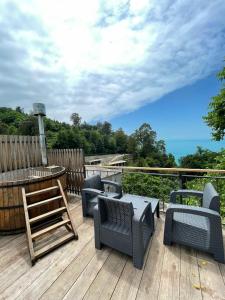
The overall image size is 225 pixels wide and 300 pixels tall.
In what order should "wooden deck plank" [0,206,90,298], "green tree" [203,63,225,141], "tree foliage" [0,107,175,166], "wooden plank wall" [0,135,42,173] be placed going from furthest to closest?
"tree foliage" [0,107,175,166] < "green tree" [203,63,225,141] < "wooden plank wall" [0,135,42,173] < "wooden deck plank" [0,206,90,298]

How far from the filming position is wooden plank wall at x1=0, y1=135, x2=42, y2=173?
4566 mm

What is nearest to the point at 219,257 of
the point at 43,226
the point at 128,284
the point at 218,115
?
the point at 128,284

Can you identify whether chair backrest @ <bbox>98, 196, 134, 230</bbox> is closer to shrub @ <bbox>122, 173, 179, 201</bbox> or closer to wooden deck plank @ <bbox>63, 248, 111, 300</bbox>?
wooden deck plank @ <bbox>63, 248, 111, 300</bbox>

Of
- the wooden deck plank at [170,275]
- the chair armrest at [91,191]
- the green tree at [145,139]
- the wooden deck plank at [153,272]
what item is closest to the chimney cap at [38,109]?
the chair armrest at [91,191]

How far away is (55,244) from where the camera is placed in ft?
7.72

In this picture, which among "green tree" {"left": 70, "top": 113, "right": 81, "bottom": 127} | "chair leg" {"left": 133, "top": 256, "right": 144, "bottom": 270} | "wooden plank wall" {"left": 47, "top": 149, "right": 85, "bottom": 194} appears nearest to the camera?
"chair leg" {"left": 133, "top": 256, "right": 144, "bottom": 270}

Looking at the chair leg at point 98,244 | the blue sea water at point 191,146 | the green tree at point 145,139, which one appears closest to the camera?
the chair leg at point 98,244

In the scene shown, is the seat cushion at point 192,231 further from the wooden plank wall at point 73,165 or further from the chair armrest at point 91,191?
the wooden plank wall at point 73,165

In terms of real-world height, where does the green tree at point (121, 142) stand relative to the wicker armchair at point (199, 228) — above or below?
above

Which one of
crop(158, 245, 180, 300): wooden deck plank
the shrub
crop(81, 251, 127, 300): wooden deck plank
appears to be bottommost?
the shrub

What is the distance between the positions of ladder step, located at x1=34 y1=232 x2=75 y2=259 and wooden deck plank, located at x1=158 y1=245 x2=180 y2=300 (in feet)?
4.57

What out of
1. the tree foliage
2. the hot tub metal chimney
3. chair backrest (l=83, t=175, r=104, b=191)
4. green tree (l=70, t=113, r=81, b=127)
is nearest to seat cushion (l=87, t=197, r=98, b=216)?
chair backrest (l=83, t=175, r=104, b=191)

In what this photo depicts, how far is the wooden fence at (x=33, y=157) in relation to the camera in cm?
→ 446

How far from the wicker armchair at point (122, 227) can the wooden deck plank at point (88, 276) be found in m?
0.14
